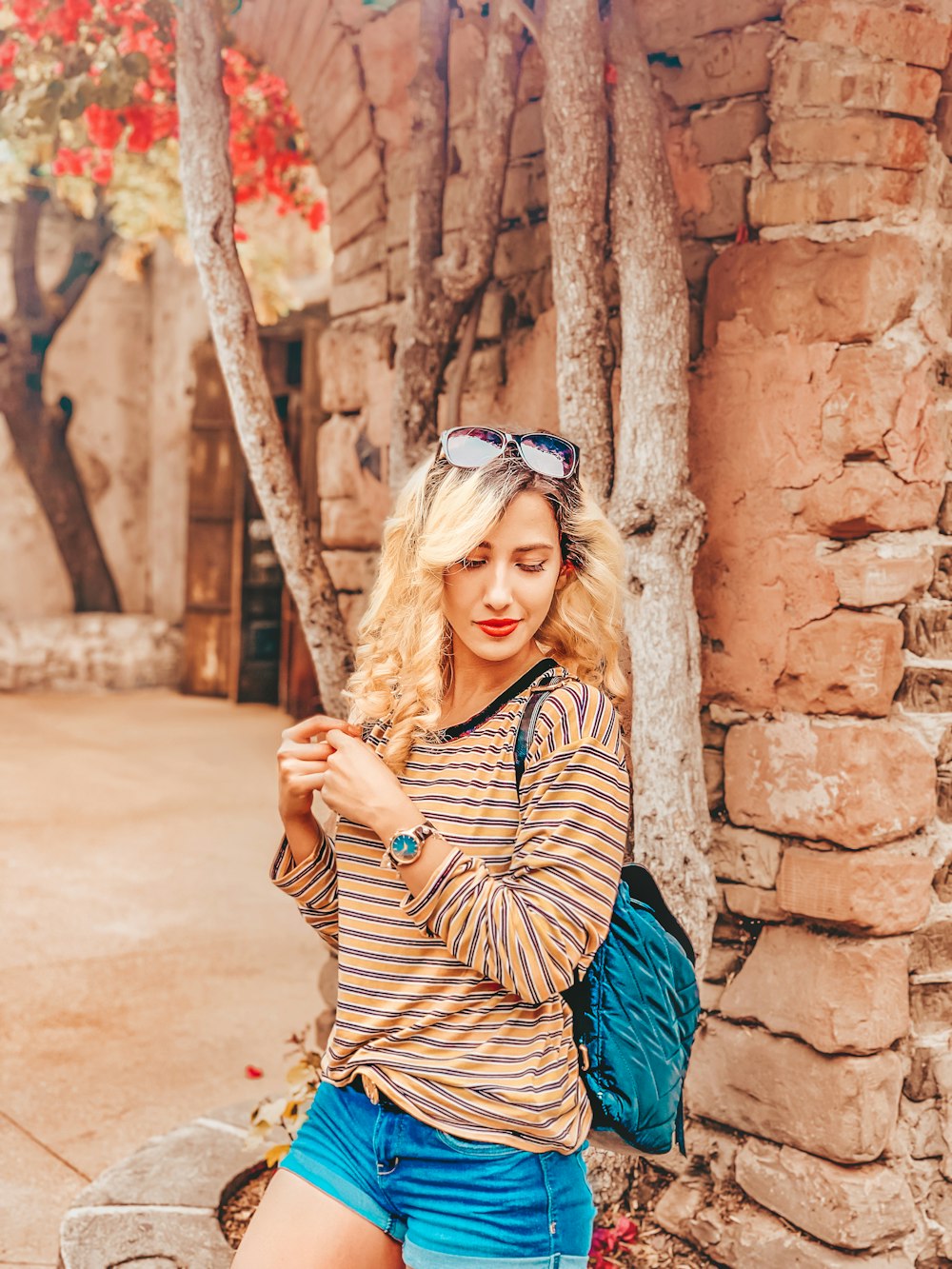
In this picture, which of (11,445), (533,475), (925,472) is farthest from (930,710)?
(11,445)

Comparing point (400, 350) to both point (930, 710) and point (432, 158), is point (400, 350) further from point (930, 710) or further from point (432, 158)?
point (930, 710)

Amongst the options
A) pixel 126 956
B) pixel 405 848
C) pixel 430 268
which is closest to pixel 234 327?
pixel 430 268

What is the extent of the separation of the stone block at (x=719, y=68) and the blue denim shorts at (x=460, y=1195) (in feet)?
6.43

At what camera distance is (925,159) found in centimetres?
240

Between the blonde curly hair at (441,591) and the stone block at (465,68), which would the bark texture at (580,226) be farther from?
the blonde curly hair at (441,591)

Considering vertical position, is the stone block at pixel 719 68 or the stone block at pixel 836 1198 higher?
the stone block at pixel 719 68

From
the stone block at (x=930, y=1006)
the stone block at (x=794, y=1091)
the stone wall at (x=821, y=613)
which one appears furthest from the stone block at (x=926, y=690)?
the stone block at (x=794, y=1091)

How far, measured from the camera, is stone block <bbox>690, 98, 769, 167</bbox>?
2.50 m

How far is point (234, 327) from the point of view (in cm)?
290

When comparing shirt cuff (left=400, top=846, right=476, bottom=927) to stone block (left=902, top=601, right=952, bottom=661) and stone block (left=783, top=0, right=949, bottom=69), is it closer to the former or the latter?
stone block (left=902, top=601, right=952, bottom=661)

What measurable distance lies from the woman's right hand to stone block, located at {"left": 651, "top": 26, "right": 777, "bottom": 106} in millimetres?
1572

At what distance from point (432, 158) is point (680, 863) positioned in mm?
1672

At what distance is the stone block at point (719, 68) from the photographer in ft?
8.11

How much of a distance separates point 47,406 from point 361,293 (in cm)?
770
